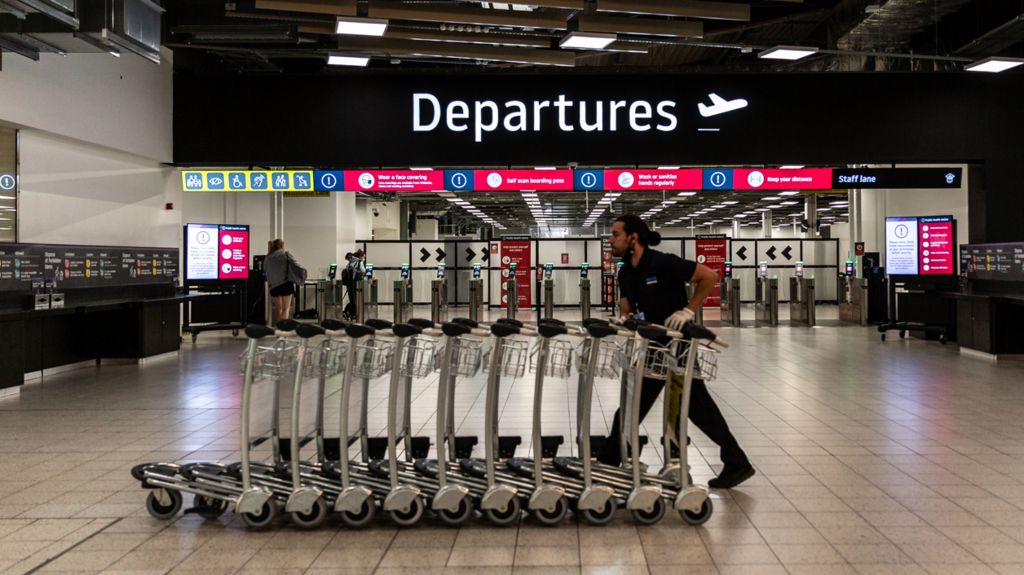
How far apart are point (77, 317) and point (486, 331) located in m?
7.81

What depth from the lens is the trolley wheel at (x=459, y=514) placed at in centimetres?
390

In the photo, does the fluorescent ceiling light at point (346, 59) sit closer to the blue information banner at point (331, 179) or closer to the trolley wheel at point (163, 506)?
the blue information banner at point (331, 179)

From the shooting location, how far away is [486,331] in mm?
3959

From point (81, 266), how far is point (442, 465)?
744 centimetres

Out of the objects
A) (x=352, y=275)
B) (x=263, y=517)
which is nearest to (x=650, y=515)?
(x=263, y=517)

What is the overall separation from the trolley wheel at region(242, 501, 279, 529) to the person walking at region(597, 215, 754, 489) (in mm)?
1662

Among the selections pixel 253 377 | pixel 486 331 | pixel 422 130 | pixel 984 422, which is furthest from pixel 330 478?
pixel 422 130

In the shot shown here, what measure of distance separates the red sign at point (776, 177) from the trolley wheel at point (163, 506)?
961cm

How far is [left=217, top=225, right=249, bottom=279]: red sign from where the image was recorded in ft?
45.3

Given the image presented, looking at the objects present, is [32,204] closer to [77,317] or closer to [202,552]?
[77,317]

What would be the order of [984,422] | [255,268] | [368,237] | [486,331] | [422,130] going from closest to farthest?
[486,331] → [984,422] → [422,130] → [255,268] → [368,237]

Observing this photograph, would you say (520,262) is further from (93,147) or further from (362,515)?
(362,515)

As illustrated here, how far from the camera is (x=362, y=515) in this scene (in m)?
3.88

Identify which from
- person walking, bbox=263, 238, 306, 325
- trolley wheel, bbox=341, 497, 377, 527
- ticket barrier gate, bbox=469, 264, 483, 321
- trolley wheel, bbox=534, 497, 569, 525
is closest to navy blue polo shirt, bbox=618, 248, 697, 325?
trolley wheel, bbox=534, 497, 569, 525
